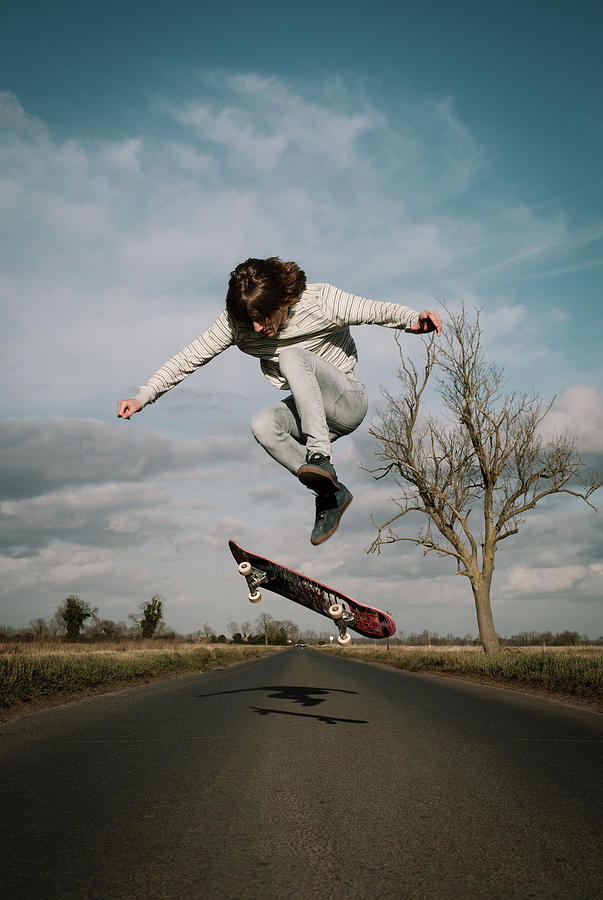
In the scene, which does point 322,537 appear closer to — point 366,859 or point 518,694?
point 366,859

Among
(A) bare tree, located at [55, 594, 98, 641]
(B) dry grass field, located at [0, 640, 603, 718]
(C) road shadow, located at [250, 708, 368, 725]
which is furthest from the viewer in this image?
(A) bare tree, located at [55, 594, 98, 641]

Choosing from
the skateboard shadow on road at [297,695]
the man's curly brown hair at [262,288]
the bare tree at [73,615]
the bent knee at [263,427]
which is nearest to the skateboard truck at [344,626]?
the bent knee at [263,427]

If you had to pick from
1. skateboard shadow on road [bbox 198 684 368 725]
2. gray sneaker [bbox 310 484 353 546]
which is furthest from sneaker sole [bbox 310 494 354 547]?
skateboard shadow on road [bbox 198 684 368 725]

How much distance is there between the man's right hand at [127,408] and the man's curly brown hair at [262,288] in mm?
788

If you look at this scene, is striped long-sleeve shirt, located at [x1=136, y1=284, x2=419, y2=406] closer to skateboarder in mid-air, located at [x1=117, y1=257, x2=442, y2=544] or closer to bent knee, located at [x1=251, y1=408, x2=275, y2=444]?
skateboarder in mid-air, located at [x1=117, y1=257, x2=442, y2=544]

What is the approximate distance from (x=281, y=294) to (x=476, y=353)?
1855cm

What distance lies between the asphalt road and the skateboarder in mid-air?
1.62m

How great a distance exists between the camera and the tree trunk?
19578mm

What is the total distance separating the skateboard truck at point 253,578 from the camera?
452 cm

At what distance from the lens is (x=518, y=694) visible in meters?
11.0

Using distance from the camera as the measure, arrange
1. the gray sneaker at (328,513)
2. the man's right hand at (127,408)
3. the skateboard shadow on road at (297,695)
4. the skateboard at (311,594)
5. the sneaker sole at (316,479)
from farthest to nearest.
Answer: the skateboard shadow on road at (297,695)
the skateboard at (311,594)
the gray sneaker at (328,513)
the man's right hand at (127,408)
the sneaker sole at (316,479)

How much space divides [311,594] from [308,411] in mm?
2149

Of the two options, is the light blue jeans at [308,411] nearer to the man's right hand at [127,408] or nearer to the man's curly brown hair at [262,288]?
the man's curly brown hair at [262,288]

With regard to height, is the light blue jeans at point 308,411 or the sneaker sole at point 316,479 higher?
the light blue jeans at point 308,411
